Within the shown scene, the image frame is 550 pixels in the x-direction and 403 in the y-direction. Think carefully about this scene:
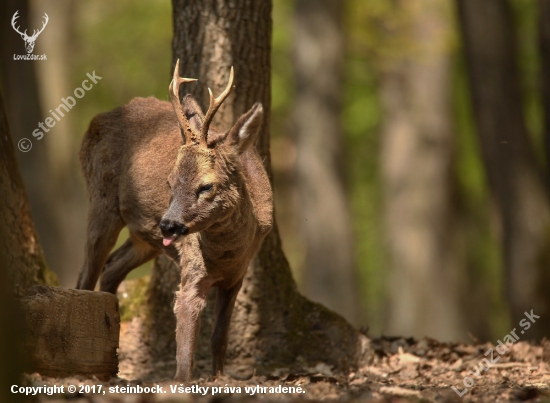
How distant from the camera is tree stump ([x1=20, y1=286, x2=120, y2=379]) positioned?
604 cm

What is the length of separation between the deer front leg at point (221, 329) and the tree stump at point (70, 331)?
3.00 feet

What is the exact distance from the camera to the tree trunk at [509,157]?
1233 cm

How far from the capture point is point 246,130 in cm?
656

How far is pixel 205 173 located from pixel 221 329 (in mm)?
1550

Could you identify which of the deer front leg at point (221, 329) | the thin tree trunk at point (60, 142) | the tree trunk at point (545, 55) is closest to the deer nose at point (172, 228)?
the deer front leg at point (221, 329)

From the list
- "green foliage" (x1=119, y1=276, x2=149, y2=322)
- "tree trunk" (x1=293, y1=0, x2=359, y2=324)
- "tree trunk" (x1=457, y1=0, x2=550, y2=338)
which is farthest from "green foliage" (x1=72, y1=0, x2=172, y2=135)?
"green foliage" (x1=119, y1=276, x2=149, y2=322)

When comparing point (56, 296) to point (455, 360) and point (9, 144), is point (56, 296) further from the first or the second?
point (455, 360)

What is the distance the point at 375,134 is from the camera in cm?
2502

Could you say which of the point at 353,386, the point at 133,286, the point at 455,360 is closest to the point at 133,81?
the point at 133,286

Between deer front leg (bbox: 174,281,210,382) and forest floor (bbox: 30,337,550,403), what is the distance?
0.24m

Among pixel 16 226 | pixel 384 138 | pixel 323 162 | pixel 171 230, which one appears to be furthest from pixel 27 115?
pixel 384 138

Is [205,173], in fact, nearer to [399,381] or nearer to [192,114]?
[192,114]

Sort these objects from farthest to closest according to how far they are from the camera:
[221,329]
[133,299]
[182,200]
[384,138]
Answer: [384,138]
[133,299]
[221,329]
[182,200]

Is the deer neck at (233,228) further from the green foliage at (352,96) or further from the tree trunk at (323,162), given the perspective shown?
the green foliage at (352,96)
